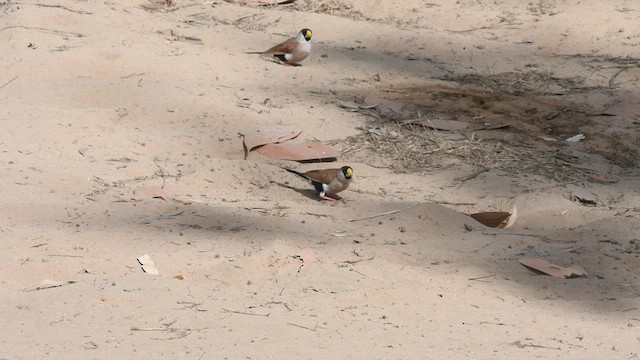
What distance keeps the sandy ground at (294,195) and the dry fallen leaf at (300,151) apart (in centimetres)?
6

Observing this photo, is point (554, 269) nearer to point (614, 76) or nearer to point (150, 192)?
point (150, 192)

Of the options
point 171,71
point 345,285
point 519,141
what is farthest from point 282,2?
point 345,285

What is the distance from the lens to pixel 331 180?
526 cm

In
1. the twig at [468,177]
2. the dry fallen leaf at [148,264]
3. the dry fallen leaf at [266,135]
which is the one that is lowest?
the twig at [468,177]

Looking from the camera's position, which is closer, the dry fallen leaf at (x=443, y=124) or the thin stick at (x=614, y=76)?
the dry fallen leaf at (x=443, y=124)

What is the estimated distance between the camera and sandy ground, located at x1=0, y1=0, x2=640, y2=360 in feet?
11.7

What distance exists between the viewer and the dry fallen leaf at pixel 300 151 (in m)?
5.80

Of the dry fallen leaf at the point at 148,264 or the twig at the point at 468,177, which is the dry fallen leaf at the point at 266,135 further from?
the dry fallen leaf at the point at 148,264

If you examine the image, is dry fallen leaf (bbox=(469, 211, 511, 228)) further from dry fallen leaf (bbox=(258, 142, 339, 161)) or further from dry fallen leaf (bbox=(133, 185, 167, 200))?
dry fallen leaf (bbox=(133, 185, 167, 200))

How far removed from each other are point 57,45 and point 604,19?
420 centimetres

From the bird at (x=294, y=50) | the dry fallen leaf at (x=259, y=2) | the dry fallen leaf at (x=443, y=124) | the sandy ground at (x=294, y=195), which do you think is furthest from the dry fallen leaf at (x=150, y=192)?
the dry fallen leaf at (x=259, y=2)

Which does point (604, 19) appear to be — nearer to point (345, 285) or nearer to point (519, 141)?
point (519, 141)

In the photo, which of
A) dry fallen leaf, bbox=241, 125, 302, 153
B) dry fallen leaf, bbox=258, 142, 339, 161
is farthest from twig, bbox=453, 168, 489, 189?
dry fallen leaf, bbox=241, 125, 302, 153

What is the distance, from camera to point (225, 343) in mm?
3357
